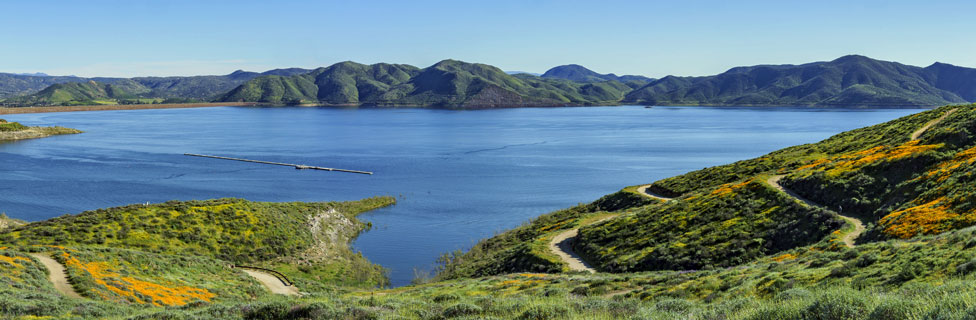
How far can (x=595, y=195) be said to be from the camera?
271ft

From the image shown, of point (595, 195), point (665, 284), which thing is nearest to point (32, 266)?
point (665, 284)

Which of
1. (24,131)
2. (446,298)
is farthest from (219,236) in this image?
(24,131)

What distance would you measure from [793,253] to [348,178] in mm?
81868

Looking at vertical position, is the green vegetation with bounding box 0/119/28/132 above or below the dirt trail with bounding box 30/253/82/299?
below

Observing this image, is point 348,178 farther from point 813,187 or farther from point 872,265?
point 872,265

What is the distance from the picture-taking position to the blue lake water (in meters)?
69.5

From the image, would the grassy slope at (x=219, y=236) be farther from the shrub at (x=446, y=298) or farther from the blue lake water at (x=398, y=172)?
the shrub at (x=446, y=298)

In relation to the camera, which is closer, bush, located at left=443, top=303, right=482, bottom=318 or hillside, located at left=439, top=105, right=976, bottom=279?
bush, located at left=443, top=303, right=482, bottom=318

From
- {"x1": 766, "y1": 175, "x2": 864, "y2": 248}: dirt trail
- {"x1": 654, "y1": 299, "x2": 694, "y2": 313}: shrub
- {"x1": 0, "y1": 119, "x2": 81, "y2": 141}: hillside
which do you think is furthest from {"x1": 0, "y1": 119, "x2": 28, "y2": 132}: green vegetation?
{"x1": 654, "y1": 299, "x2": 694, "y2": 313}: shrub

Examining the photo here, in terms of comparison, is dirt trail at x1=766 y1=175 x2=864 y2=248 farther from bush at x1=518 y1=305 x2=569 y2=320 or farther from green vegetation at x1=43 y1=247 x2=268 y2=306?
green vegetation at x1=43 y1=247 x2=268 y2=306

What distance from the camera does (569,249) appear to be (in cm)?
3988

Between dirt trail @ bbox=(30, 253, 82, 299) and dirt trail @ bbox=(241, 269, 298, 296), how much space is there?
34.9 feet

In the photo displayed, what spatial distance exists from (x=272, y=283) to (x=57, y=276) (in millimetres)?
12432

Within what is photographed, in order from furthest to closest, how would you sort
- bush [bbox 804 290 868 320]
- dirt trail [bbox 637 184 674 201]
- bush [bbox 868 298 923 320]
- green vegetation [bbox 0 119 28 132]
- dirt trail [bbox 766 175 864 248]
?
green vegetation [bbox 0 119 28 132] → dirt trail [bbox 637 184 674 201] → dirt trail [bbox 766 175 864 248] → bush [bbox 804 290 868 320] → bush [bbox 868 298 923 320]
